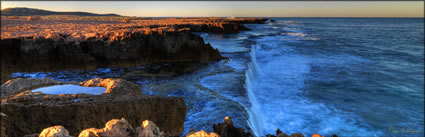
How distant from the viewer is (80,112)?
520cm

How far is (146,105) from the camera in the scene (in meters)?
6.06

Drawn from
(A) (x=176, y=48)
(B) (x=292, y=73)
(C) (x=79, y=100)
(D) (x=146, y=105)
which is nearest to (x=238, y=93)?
(D) (x=146, y=105)

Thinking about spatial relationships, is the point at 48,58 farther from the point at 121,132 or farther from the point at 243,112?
the point at 121,132

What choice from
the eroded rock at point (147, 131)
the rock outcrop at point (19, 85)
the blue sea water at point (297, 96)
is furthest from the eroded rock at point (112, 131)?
the rock outcrop at point (19, 85)

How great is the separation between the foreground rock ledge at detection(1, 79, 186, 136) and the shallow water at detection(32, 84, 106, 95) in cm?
132

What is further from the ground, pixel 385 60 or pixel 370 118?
pixel 385 60

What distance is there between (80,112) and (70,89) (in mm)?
2820


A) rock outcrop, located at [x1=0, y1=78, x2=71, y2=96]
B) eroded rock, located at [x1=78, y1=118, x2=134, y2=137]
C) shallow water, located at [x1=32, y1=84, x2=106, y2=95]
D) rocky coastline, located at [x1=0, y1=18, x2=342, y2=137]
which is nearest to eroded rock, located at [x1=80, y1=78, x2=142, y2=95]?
rocky coastline, located at [x1=0, y1=18, x2=342, y2=137]

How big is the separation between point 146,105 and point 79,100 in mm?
1576

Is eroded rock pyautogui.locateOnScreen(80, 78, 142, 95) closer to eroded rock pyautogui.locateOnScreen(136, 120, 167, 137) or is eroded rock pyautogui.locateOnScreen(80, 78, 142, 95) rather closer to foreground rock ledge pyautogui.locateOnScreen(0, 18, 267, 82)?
eroded rock pyautogui.locateOnScreen(136, 120, 167, 137)

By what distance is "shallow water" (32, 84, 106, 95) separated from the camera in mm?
7148

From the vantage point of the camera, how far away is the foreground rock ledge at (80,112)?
15.7 ft

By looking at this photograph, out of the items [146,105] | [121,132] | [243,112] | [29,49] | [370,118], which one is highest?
[29,49]

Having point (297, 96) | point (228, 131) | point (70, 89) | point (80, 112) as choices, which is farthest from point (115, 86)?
point (297, 96)
